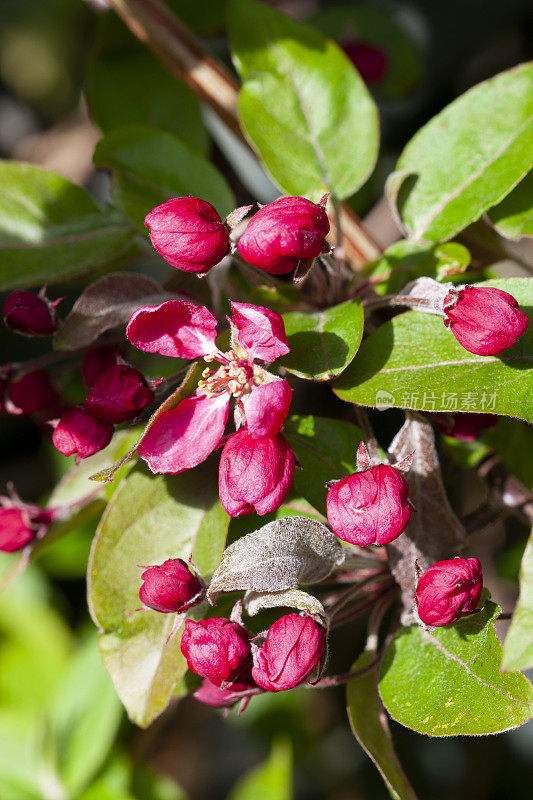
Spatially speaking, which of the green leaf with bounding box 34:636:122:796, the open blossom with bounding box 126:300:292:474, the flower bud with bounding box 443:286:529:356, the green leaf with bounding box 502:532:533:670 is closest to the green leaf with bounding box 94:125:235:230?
the open blossom with bounding box 126:300:292:474

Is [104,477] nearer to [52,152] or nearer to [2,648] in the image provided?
[2,648]

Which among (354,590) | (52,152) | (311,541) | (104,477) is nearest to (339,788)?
(354,590)

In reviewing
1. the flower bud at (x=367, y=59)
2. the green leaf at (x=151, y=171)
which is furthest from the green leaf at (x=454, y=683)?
the flower bud at (x=367, y=59)

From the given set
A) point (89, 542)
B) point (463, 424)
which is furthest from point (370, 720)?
point (89, 542)

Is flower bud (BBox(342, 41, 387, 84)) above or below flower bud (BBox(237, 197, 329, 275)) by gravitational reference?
below

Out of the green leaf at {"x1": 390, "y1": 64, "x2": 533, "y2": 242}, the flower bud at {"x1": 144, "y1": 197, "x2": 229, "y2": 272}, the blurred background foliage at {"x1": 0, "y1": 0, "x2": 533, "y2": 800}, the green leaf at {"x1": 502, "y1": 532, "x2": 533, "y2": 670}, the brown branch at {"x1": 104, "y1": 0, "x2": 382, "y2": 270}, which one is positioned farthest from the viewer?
the blurred background foliage at {"x1": 0, "y1": 0, "x2": 533, "y2": 800}

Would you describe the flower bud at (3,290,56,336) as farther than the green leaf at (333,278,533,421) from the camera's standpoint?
Yes

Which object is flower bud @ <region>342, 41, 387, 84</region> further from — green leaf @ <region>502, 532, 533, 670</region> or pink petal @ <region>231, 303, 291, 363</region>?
green leaf @ <region>502, 532, 533, 670</region>
